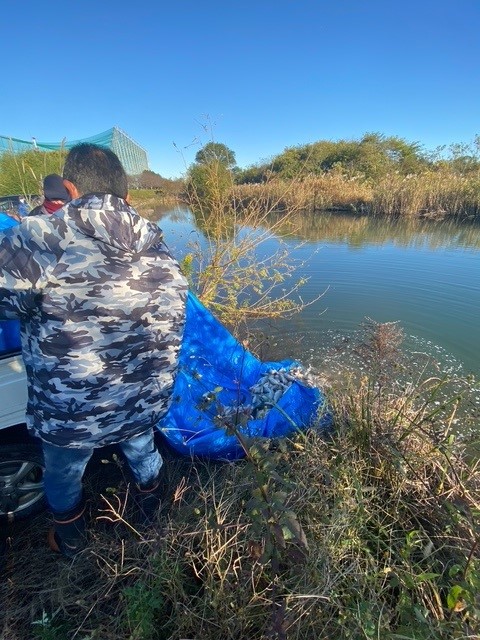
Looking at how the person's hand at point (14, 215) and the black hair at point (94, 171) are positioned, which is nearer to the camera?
the black hair at point (94, 171)

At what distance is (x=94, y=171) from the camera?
128 cm

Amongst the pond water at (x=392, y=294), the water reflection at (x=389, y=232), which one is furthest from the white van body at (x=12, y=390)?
the water reflection at (x=389, y=232)

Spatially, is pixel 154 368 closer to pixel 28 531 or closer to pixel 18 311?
pixel 18 311

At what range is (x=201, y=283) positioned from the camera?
16.2 feet

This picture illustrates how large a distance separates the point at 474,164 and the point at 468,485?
79.1ft

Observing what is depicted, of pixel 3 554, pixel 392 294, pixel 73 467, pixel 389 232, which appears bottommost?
pixel 3 554

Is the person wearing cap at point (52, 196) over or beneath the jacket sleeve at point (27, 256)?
over

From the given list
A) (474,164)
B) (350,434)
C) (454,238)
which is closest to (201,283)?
(350,434)

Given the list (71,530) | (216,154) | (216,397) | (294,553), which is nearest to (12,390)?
(71,530)

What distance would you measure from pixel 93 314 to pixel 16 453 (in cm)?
108

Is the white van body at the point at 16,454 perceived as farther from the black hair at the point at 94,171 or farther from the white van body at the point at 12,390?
the black hair at the point at 94,171

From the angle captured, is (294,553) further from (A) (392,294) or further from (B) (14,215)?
(A) (392,294)

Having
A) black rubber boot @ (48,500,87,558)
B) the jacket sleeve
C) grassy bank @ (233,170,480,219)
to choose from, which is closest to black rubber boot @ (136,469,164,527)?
black rubber boot @ (48,500,87,558)

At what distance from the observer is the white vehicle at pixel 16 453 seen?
160 cm
